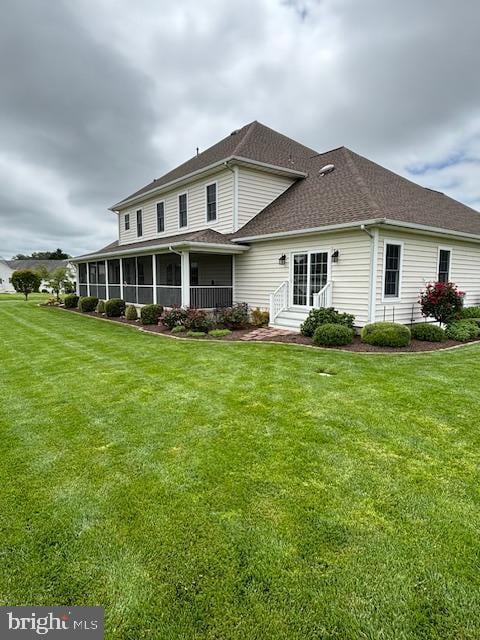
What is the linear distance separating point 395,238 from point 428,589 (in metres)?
9.65

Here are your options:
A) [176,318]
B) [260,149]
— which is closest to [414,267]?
[176,318]

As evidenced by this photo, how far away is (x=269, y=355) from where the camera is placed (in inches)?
312

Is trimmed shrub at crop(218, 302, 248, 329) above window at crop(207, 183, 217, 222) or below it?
below

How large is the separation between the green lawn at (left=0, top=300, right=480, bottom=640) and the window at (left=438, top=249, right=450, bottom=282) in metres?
7.76

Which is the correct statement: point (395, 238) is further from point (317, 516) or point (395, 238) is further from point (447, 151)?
point (447, 151)

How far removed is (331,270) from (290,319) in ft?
7.06

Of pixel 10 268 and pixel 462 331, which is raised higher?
pixel 10 268

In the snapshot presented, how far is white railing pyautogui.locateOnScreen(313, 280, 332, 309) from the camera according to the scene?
1069cm

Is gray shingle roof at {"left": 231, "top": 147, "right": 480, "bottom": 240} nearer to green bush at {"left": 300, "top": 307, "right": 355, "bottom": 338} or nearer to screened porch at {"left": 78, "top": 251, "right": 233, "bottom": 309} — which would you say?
screened porch at {"left": 78, "top": 251, "right": 233, "bottom": 309}

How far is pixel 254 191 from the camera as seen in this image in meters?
14.4

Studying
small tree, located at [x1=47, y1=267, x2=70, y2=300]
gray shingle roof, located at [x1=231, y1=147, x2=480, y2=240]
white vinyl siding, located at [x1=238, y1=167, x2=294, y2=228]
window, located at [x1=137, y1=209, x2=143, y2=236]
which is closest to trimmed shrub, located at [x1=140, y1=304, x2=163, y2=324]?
gray shingle roof, located at [x1=231, y1=147, x2=480, y2=240]

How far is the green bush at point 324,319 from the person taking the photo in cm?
993

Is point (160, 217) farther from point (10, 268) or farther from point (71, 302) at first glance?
point (10, 268)

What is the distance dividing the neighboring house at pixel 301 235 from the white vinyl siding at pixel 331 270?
0.03 meters
